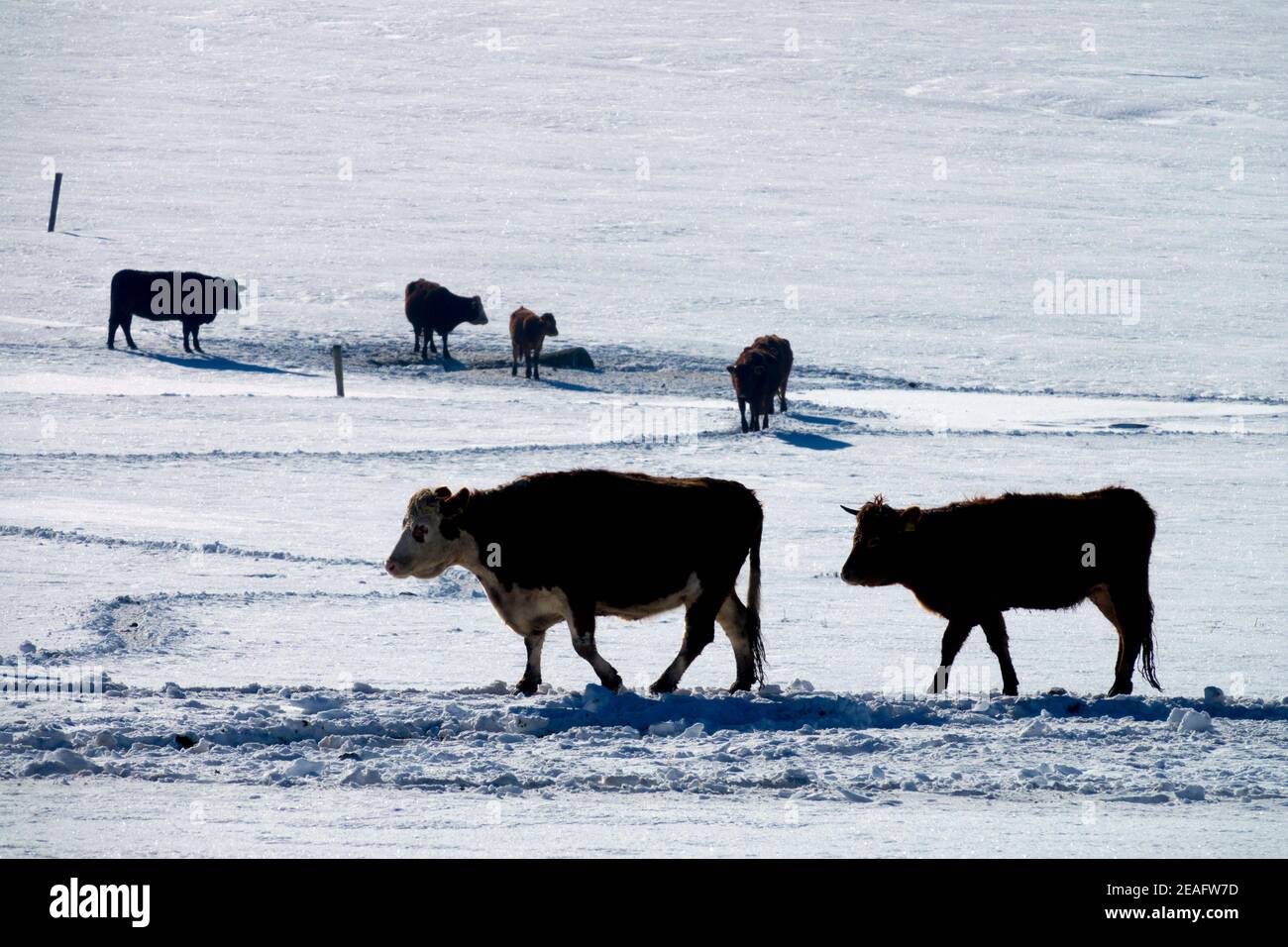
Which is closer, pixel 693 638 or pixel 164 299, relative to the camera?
pixel 693 638

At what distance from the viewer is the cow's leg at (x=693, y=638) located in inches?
361

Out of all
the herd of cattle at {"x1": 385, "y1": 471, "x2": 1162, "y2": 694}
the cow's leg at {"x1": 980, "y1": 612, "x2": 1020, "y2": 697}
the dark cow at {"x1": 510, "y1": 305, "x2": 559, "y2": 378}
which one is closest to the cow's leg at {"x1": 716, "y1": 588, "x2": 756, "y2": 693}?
the herd of cattle at {"x1": 385, "y1": 471, "x2": 1162, "y2": 694}

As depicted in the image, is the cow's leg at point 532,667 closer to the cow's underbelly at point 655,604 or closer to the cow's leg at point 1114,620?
the cow's underbelly at point 655,604

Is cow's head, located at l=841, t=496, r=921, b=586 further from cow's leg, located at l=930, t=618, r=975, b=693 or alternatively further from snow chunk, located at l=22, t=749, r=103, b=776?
snow chunk, located at l=22, t=749, r=103, b=776

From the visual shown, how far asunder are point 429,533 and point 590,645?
3.55ft

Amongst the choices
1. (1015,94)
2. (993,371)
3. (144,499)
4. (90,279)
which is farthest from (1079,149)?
(144,499)

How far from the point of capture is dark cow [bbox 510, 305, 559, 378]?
27.7 metres

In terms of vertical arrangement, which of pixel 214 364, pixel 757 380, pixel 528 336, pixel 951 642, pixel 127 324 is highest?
pixel 127 324

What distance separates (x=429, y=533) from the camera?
921 centimetres

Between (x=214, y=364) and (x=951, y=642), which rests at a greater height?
(x=214, y=364)

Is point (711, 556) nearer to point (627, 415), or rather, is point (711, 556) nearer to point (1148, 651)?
point (1148, 651)

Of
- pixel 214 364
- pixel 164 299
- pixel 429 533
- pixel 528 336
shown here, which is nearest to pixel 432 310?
pixel 528 336

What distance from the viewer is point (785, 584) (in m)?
14.0

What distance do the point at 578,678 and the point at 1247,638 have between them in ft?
15.5
